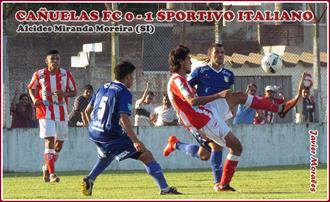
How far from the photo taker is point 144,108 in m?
26.5

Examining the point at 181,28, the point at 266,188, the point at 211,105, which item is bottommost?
the point at 266,188

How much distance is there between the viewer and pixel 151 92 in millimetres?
26203

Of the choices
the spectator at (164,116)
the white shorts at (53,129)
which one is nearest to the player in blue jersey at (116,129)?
the white shorts at (53,129)

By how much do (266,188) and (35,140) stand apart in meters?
8.43

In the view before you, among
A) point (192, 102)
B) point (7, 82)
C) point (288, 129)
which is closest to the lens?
point (192, 102)

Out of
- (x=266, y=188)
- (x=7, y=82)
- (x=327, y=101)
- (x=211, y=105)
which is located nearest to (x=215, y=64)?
(x=211, y=105)

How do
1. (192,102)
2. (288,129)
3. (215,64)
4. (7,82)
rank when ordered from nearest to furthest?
1. (192,102)
2. (215,64)
3. (7,82)
4. (288,129)

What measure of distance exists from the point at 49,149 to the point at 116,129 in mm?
4609

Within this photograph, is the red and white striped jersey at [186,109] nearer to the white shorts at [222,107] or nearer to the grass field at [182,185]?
the grass field at [182,185]

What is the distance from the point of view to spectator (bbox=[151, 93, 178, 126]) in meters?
26.4

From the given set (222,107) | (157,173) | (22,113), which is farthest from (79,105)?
(157,173)

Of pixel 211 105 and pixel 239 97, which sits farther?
pixel 211 105

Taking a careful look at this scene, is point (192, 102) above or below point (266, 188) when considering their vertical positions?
above

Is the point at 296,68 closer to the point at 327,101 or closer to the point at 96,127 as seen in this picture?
the point at 327,101
